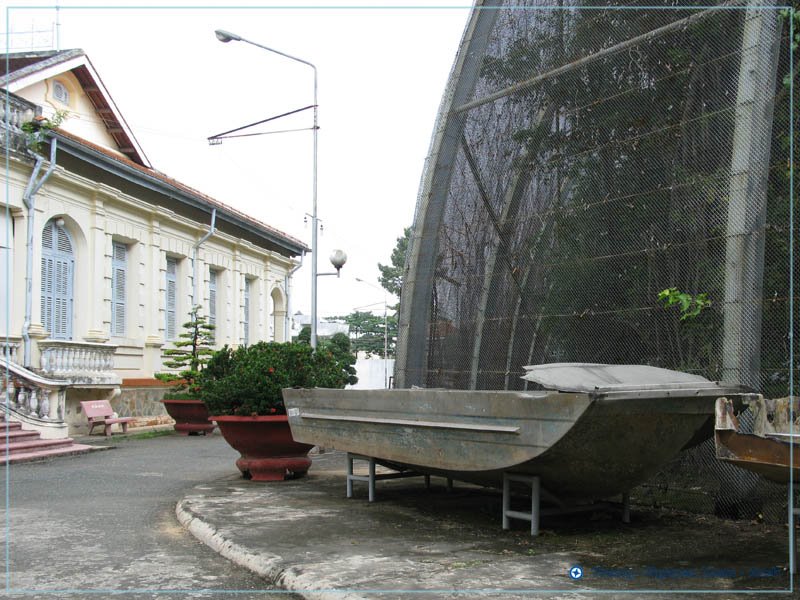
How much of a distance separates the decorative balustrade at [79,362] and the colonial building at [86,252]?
0.03 metres

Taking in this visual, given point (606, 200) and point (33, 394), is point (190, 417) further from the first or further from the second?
point (606, 200)

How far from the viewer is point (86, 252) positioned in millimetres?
17984

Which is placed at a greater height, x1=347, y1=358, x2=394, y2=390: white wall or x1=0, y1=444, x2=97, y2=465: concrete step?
x1=0, y1=444, x2=97, y2=465: concrete step

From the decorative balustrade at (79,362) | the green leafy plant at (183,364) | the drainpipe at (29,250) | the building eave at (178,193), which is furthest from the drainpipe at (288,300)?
the drainpipe at (29,250)

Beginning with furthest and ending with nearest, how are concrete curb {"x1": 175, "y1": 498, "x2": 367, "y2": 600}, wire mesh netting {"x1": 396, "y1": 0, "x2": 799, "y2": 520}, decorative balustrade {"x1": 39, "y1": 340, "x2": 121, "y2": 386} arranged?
decorative balustrade {"x1": 39, "y1": 340, "x2": 121, "y2": 386}, wire mesh netting {"x1": 396, "y1": 0, "x2": 799, "y2": 520}, concrete curb {"x1": 175, "y1": 498, "x2": 367, "y2": 600}

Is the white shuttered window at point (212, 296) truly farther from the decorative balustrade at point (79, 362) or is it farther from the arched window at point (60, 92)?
the arched window at point (60, 92)

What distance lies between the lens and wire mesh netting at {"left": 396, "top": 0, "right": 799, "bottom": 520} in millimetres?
5879

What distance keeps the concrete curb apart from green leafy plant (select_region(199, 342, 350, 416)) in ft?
7.24

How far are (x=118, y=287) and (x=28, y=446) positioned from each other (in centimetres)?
725

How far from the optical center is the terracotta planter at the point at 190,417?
1745 cm

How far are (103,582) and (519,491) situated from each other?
322 cm

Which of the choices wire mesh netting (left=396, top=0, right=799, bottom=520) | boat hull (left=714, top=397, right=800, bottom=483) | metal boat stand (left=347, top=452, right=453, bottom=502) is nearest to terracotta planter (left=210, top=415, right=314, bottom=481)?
metal boat stand (left=347, top=452, right=453, bottom=502)

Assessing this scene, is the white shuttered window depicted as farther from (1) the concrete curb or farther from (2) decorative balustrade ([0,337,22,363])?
(1) the concrete curb

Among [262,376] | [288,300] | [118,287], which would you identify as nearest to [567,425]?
[262,376]
